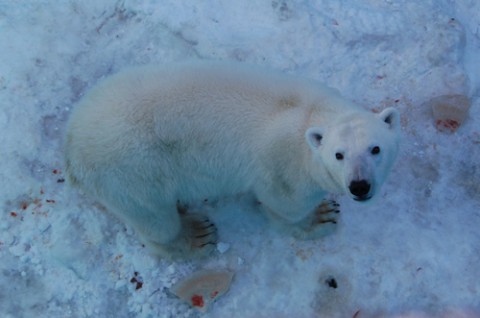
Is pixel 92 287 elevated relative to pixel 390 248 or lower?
lower

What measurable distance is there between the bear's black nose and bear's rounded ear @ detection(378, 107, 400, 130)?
0.50 m

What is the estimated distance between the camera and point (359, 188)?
288 cm

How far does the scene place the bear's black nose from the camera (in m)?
2.87

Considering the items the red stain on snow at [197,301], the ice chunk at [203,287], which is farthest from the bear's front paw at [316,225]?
the red stain on snow at [197,301]

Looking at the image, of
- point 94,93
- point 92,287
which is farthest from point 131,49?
point 92,287

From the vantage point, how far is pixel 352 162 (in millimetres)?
2893

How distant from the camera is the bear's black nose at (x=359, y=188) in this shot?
287 centimetres

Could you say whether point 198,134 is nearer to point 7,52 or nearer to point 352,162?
point 352,162

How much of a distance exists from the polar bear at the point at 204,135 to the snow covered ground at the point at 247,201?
68cm

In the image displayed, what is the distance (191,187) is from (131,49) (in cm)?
193

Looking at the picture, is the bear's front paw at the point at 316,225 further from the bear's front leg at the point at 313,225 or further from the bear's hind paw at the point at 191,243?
the bear's hind paw at the point at 191,243

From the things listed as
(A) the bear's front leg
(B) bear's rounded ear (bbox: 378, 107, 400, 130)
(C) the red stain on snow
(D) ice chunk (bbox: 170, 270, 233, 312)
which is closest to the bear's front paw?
(A) the bear's front leg

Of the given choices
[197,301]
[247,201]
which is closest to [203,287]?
[197,301]

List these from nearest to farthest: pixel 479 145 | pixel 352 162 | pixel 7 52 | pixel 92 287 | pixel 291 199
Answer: pixel 352 162, pixel 291 199, pixel 92 287, pixel 479 145, pixel 7 52
